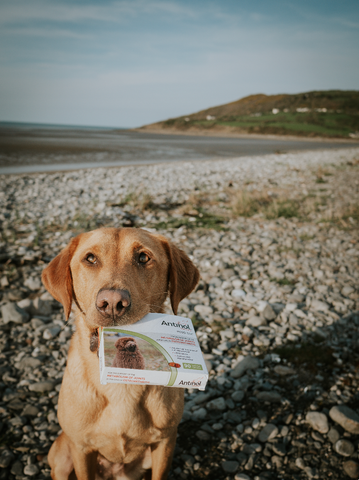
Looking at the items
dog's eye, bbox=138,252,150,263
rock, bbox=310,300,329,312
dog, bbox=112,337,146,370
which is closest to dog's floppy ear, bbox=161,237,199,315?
dog's eye, bbox=138,252,150,263

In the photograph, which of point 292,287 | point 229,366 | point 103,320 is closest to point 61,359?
point 229,366

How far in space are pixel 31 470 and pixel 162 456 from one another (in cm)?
132

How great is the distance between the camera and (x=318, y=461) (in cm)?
300

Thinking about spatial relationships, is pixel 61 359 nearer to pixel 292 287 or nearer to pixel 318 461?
pixel 318 461

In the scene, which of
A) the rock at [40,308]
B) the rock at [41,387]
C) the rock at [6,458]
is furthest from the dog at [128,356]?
the rock at [40,308]

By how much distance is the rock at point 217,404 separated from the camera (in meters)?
3.56

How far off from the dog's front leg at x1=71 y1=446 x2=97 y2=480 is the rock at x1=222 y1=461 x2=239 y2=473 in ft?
4.16

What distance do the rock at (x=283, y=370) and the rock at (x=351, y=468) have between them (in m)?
1.12

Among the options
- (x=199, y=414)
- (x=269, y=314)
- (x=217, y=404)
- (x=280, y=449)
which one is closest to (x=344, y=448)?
(x=280, y=449)

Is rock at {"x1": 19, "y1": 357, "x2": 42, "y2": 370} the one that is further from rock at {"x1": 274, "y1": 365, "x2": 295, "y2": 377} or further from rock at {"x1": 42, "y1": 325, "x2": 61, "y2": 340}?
rock at {"x1": 274, "y1": 365, "x2": 295, "y2": 377}

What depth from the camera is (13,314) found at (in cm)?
458

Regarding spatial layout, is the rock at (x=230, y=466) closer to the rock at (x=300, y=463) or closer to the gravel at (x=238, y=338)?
the gravel at (x=238, y=338)

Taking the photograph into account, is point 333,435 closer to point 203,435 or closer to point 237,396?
point 237,396

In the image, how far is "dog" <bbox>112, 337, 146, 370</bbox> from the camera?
1.70 meters
